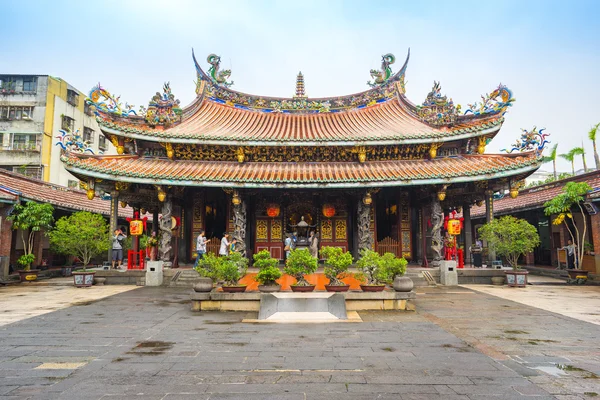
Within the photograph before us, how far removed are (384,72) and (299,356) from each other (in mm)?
17462

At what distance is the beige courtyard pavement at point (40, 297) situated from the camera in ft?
29.2

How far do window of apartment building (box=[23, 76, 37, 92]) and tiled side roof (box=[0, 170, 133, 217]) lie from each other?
608 inches

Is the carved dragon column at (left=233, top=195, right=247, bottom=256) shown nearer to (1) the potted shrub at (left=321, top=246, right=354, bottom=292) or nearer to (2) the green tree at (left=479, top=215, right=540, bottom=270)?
(1) the potted shrub at (left=321, top=246, right=354, bottom=292)

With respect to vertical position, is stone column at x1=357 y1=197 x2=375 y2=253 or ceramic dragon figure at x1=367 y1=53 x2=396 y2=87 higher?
ceramic dragon figure at x1=367 y1=53 x2=396 y2=87

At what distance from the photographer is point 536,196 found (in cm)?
2033

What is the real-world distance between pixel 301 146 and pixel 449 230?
6.80m

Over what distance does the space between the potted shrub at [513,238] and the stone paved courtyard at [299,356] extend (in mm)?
4950

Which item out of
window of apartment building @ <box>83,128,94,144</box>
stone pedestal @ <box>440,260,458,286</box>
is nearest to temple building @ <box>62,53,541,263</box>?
stone pedestal @ <box>440,260,458,286</box>

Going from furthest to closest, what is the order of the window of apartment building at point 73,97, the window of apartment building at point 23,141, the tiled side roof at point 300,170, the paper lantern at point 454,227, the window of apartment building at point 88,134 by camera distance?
the window of apartment building at point 88,134
the window of apartment building at point 73,97
the window of apartment building at point 23,141
the paper lantern at point 454,227
the tiled side roof at point 300,170

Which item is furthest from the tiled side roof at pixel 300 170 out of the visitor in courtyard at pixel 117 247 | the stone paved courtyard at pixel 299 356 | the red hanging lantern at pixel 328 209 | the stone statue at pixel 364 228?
the stone paved courtyard at pixel 299 356

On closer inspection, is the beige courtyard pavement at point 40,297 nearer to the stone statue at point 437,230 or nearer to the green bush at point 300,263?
the green bush at point 300,263

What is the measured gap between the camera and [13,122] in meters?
31.6

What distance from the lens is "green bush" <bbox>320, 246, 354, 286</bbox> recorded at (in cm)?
908

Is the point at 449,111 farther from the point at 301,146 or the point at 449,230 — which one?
the point at 301,146
